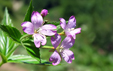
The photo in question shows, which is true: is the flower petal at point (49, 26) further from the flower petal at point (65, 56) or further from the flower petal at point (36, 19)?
the flower petal at point (65, 56)

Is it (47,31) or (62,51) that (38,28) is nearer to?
(47,31)

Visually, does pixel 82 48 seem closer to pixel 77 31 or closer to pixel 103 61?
pixel 103 61

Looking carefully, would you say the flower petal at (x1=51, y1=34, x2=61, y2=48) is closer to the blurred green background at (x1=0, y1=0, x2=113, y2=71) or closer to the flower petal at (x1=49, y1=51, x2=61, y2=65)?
the flower petal at (x1=49, y1=51, x2=61, y2=65)

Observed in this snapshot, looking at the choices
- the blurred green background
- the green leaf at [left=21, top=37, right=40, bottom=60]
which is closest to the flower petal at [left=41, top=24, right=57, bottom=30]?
the green leaf at [left=21, top=37, right=40, bottom=60]

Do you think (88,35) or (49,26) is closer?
(49,26)

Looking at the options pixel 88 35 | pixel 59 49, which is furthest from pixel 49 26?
pixel 88 35

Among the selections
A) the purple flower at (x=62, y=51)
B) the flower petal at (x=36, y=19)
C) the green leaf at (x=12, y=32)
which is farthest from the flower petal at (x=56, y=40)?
the green leaf at (x=12, y=32)
